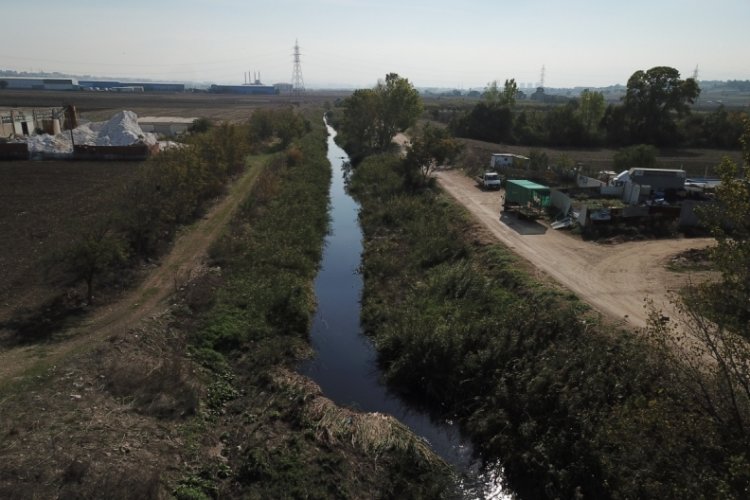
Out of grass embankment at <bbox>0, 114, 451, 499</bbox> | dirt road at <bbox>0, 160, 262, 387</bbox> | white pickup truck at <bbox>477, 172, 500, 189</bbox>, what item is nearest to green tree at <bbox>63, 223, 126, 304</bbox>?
dirt road at <bbox>0, 160, 262, 387</bbox>

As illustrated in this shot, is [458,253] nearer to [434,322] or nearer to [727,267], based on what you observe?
[434,322]

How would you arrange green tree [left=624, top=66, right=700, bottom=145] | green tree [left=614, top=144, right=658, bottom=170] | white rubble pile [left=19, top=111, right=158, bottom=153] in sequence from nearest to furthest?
green tree [left=614, top=144, right=658, bottom=170]
white rubble pile [left=19, top=111, right=158, bottom=153]
green tree [left=624, top=66, right=700, bottom=145]

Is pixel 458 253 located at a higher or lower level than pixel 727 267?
lower

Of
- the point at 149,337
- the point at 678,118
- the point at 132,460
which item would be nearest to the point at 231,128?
the point at 149,337

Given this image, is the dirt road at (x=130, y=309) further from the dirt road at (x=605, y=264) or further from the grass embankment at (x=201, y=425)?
the dirt road at (x=605, y=264)

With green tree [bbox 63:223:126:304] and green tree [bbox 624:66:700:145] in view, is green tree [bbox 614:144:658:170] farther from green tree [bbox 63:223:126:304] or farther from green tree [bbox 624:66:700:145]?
green tree [bbox 63:223:126:304]

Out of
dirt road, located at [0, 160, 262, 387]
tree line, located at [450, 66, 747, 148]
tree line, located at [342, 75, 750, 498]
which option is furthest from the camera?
tree line, located at [450, 66, 747, 148]

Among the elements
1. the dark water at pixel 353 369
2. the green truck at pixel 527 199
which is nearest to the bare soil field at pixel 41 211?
the dark water at pixel 353 369
